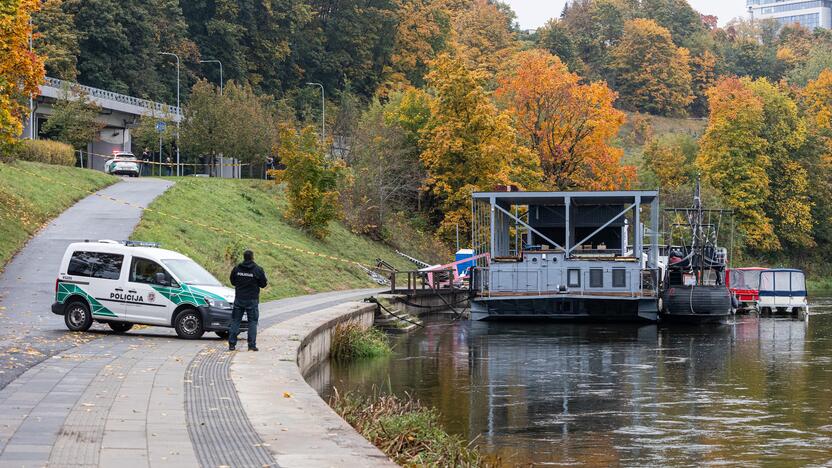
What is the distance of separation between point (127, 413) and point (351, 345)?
14.7m

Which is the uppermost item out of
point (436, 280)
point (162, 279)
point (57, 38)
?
point (57, 38)

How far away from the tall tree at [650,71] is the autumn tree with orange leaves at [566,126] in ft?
297

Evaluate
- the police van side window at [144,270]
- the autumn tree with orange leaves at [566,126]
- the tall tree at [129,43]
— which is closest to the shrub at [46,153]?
the autumn tree with orange leaves at [566,126]

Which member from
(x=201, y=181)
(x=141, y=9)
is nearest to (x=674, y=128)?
(x=141, y=9)

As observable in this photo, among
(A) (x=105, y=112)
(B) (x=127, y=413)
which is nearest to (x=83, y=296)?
(B) (x=127, y=413)

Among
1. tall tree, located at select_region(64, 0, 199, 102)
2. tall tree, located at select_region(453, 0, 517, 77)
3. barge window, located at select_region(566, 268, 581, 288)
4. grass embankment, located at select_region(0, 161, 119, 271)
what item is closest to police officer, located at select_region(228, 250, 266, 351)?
grass embankment, located at select_region(0, 161, 119, 271)

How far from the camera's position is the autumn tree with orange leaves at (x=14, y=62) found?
1353 inches

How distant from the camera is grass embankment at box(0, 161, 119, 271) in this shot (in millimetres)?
39219

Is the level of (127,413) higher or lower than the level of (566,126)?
lower

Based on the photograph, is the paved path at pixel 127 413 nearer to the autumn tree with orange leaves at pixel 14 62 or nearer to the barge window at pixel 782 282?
the autumn tree with orange leaves at pixel 14 62

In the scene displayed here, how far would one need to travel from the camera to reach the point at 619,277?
42.7 meters

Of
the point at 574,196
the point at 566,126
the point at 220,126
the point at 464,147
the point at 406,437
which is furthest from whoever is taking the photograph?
the point at 566,126

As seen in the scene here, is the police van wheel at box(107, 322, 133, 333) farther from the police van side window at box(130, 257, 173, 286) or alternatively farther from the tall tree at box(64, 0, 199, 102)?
the tall tree at box(64, 0, 199, 102)

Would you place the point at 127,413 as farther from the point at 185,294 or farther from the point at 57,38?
the point at 57,38
